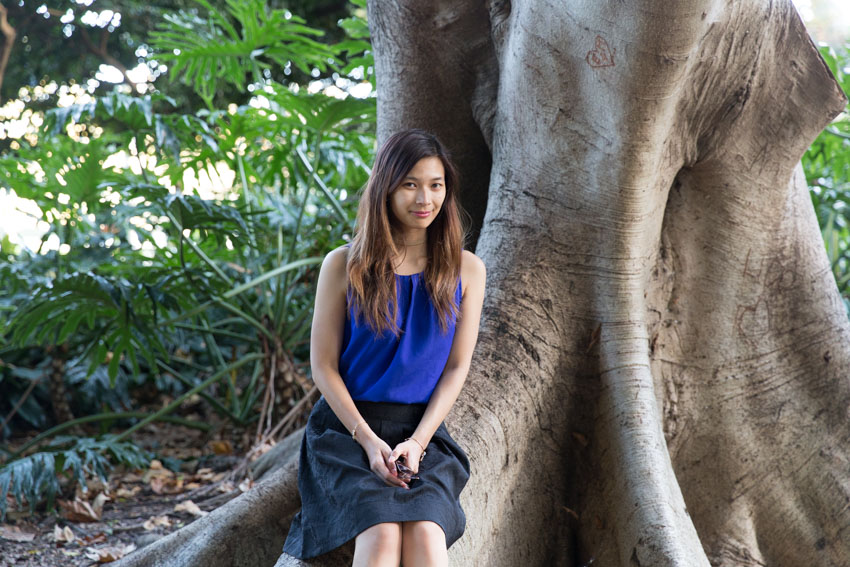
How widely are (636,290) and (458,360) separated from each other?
84 cm

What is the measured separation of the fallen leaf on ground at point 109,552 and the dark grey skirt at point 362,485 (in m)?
1.31

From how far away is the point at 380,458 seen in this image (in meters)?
1.78

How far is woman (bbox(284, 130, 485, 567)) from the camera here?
1.83 metres

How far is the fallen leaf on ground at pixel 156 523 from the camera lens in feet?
10.9

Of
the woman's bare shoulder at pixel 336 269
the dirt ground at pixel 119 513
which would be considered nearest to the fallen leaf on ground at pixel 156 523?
the dirt ground at pixel 119 513

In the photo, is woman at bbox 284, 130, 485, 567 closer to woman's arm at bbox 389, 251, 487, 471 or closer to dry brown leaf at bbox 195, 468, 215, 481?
woman's arm at bbox 389, 251, 487, 471

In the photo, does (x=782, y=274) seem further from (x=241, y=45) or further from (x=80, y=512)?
(x=80, y=512)

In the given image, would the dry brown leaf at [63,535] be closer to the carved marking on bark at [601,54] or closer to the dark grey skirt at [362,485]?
the dark grey skirt at [362,485]

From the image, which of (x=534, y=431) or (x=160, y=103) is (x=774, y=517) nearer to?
(x=534, y=431)

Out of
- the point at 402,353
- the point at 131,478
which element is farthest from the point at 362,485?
the point at 131,478

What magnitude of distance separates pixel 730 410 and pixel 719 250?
1.92 feet

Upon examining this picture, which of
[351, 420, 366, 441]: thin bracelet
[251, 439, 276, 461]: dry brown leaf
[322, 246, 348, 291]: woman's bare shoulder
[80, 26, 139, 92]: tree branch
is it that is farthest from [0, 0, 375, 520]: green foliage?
[80, 26, 139, 92]: tree branch

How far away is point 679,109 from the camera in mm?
2605

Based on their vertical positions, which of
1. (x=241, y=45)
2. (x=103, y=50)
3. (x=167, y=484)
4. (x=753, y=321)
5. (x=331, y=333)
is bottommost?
(x=167, y=484)
